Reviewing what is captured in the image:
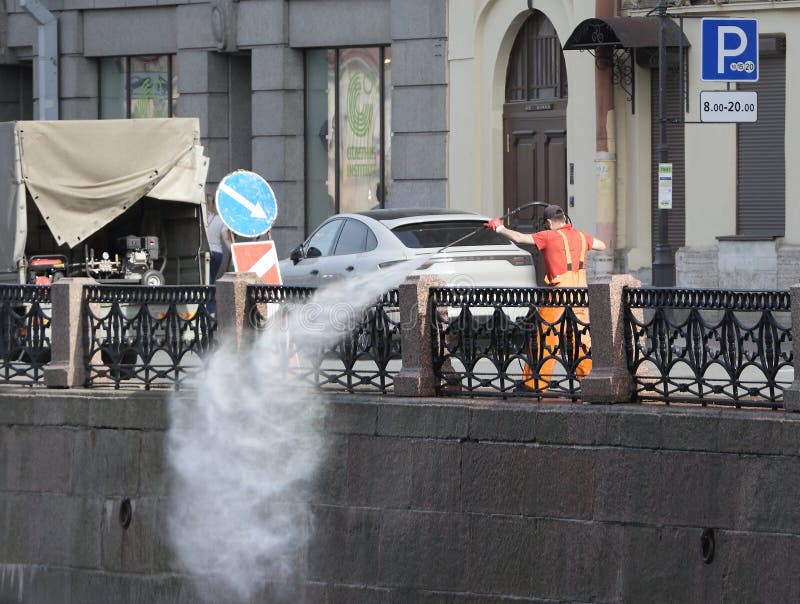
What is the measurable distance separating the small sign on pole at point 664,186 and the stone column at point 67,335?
903 centimetres

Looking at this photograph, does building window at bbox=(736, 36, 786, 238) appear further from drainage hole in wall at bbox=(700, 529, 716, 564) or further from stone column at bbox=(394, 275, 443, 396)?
drainage hole in wall at bbox=(700, 529, 716, 564)

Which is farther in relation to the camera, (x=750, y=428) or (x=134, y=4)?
(x=134, y=4)

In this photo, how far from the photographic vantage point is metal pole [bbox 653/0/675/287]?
2116 cm

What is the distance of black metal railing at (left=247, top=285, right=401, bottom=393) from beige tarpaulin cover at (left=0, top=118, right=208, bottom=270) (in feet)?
21.3

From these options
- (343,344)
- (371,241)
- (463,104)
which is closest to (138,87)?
(463,104)

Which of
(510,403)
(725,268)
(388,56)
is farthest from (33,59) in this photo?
(510,403)

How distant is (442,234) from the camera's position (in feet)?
58.2

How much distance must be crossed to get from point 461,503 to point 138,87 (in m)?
18.8

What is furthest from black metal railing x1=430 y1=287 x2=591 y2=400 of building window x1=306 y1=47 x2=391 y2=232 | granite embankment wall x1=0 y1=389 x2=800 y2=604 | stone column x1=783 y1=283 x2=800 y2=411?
building window x1=306 y1=47 x2=391 y2=232

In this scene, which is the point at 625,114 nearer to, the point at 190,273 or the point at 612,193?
the point at 612,193

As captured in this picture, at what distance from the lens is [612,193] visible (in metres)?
23.4

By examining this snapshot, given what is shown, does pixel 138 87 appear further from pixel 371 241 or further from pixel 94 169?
pixel 371 241

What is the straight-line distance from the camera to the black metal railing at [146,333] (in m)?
13.3

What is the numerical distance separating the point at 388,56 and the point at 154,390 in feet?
45.4
